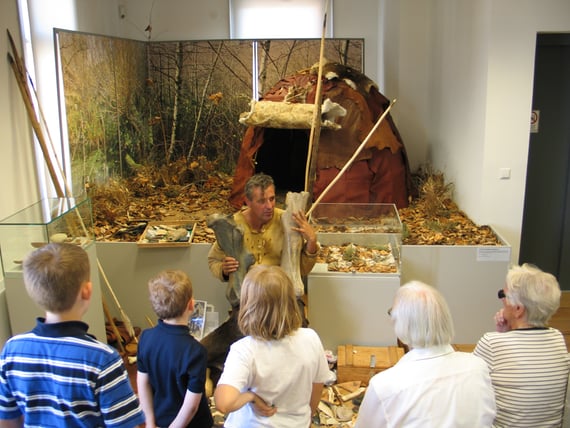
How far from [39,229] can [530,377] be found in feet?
9.37

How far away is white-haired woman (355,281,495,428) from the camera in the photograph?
1.84m

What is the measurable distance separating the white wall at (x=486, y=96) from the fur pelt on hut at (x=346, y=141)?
2.20 feet

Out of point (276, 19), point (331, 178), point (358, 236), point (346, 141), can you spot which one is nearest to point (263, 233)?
point (358, 236)

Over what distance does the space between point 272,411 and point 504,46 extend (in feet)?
12.8

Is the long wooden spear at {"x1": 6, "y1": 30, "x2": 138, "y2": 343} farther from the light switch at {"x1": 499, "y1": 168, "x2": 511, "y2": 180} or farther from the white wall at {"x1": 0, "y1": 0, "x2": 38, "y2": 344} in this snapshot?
the light switch at {"x1": 499, "y1": 168, "x2": 511, "y2": 180}

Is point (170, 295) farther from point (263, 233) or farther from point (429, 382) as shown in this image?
point (263, 233)

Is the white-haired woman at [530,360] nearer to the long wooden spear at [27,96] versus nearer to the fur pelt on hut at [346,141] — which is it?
the fur pelt on hut at [346,141]

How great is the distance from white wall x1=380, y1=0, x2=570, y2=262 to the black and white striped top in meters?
2.89

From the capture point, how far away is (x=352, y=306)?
4211 millimetres

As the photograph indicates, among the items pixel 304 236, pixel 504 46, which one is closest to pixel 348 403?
pixel 304 236

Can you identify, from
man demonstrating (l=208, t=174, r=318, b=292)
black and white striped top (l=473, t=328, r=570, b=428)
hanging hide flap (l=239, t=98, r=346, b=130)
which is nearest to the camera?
black and white striped top (l=473, t=328, r=570, b=428)

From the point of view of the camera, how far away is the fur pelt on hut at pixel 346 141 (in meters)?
5.51

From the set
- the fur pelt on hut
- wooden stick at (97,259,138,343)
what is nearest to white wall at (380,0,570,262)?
the fur pelt on hut

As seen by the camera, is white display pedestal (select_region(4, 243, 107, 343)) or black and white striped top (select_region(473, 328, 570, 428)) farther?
white display pedestal (select_region(4, 243, 107, 343))
